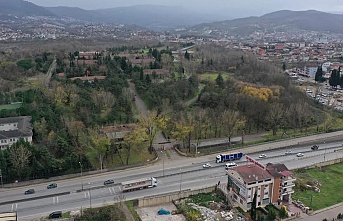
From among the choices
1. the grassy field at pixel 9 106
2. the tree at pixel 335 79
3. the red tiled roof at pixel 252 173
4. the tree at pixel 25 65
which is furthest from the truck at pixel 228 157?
the tree at pixel 25 65

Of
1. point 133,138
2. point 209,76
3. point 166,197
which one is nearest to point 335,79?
point 209,76

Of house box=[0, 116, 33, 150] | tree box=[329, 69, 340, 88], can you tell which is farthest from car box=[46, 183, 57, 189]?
tree box=[329, 69, 340, 88]

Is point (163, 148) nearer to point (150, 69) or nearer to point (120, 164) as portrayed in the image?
point (120, 164)

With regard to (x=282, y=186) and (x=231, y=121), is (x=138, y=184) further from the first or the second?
(x=231, y=121)

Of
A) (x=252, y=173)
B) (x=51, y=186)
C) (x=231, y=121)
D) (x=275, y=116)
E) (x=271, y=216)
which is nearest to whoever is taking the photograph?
(x=271, y=216)

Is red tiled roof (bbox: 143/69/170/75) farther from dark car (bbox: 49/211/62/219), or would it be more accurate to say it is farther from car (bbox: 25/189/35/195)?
dark car (bbox: 49/211/62/219)

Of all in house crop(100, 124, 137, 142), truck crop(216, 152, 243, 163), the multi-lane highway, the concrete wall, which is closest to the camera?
the multi-lane highway
